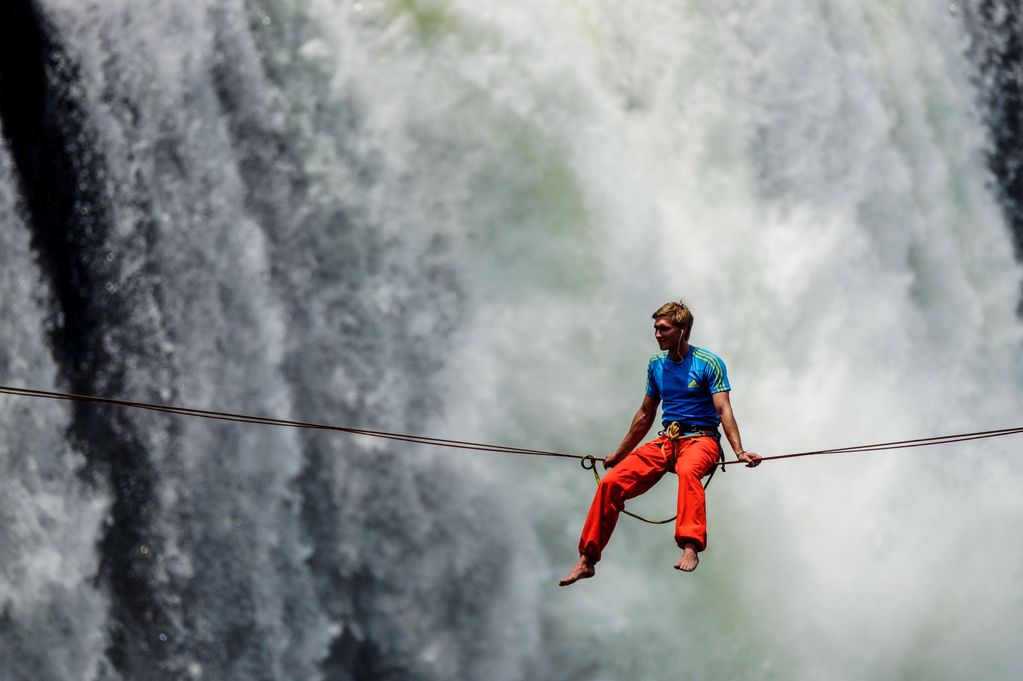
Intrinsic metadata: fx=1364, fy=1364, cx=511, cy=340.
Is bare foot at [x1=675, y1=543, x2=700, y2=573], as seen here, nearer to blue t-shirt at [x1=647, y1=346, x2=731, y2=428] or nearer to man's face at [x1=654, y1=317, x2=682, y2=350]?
blue t-shirt at [x1=647, y1=346, x2=731, y2=428]

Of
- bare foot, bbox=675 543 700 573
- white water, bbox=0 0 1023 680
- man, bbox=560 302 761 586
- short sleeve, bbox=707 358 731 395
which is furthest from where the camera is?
white water, bbox=0 0 1023 680

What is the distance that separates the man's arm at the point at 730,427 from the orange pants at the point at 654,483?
0.18 metres

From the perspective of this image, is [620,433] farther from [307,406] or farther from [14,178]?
[14,178]

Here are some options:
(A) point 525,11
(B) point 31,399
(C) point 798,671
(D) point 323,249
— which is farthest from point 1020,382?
(B) point 31,399

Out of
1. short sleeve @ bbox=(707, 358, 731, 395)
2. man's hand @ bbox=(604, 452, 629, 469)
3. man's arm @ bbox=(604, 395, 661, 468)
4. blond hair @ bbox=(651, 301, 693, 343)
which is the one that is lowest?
man's hand @ bbox=(604, 452, 629, 469)

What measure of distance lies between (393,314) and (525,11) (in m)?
4.02

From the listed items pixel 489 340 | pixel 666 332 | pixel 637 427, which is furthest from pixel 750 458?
pixel 489 340

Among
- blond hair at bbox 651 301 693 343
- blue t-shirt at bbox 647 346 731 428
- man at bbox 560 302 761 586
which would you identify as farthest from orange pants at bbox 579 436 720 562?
blond hair at bbox 651 301 693 343

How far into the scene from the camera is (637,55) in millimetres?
16844

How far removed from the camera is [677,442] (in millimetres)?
7293

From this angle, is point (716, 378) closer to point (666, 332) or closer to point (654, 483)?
point (666, 332)

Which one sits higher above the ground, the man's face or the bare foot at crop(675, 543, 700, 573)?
the man's face

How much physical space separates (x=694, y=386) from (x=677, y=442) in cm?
32

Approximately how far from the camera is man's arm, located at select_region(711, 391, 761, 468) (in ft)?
22.3
